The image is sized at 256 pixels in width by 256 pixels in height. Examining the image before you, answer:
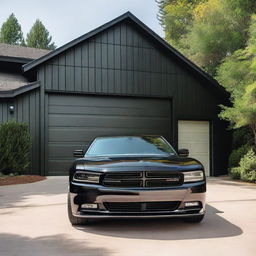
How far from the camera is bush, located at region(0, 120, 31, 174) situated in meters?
11.5

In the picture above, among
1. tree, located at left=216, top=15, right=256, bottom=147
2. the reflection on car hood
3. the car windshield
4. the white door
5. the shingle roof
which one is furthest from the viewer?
the shingle roof

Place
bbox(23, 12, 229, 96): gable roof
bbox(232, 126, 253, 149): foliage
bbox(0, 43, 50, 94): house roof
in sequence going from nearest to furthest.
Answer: bbox(23, 12, 229, 96): gable roof, bbox(0, 43, 50, 94): house roof, bbox(232, 126, 253, 149): foliage

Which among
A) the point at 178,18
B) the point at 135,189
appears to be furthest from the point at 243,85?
the point at 178,18

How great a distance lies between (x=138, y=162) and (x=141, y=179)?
29 cm

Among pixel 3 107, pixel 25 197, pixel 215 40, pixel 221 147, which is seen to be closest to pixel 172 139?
pixel 221 147

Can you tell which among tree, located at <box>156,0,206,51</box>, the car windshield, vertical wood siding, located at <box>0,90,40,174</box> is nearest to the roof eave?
vertical wood siding, located at <box>0,90,40,174</box>

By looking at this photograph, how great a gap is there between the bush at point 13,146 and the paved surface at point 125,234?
16.0ft

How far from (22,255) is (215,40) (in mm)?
13996

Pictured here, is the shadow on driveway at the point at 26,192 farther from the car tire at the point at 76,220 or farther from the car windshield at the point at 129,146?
the car tire at the point at 76,220

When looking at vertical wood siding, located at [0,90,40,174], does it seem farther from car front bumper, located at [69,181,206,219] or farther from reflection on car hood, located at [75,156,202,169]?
car front bumper, located at [69,181,206,219]

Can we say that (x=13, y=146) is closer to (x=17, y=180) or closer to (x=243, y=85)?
(x=17, y=180)

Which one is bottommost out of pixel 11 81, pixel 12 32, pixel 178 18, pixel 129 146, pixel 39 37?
pixel 129 146

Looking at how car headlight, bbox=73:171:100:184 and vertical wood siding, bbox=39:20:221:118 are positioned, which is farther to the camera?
vertical wood siding, bbox=39:20:221:118

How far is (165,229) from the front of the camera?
197 inches
